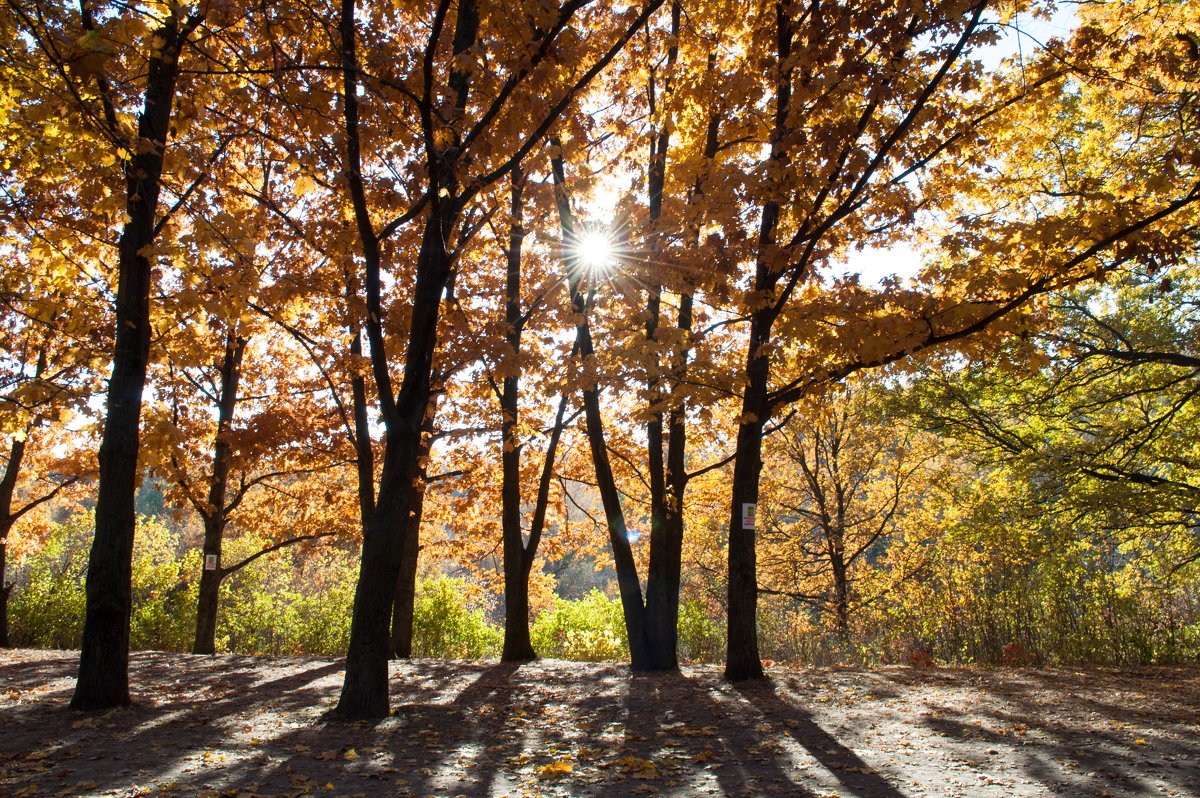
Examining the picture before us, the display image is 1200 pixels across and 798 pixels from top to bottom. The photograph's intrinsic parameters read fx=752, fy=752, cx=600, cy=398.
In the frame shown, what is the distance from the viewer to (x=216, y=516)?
1425cm

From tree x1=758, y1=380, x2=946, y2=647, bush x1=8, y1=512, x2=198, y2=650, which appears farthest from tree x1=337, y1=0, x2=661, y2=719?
bush x1=8, y1=512, x2=198, y2=650

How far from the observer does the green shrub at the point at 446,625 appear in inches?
671

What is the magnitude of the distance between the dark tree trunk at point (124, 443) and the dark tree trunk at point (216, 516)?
7.11 meters

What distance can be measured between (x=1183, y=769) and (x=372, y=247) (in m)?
6.81

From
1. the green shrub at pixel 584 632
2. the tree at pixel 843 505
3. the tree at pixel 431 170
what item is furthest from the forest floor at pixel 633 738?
the tree at pixel 843 505

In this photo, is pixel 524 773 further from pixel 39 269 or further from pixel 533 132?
pixel 39 269

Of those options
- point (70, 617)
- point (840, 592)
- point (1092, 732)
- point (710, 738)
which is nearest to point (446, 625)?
point (70, 617)

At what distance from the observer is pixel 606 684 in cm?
868

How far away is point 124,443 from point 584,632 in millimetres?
13843

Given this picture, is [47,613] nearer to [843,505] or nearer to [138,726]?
[138,726]

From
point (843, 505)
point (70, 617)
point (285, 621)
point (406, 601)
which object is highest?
point (843, 505)

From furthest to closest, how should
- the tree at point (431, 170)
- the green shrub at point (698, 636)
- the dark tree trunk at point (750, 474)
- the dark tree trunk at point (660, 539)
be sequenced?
the green shrub at point (698, 636) → the dark tree trunk at point (660, 539) → the dark tree trunk at point (750, 474) → the tree at point (431, 170)

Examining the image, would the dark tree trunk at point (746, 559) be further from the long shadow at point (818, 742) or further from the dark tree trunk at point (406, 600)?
the dark tree trunk at point (406, 600)

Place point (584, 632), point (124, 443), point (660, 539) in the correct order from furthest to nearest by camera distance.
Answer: point (584, 632) → point (660, 539) → point (124, 443)
